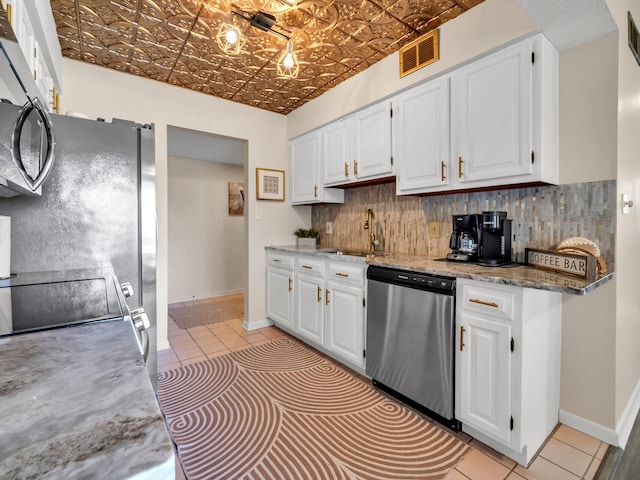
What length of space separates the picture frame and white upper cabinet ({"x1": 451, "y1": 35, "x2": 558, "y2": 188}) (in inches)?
82.0

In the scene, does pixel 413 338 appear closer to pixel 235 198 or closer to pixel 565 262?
pixel 565 262

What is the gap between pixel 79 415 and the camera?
39cm

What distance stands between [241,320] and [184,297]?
5.16 ft

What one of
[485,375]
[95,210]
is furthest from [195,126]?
[485,375]

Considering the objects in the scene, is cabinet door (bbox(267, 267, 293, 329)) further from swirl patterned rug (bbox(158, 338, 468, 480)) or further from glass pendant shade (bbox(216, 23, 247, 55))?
glass pendant shade (bbox(216, 23, 247, 55))

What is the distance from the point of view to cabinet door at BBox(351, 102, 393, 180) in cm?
255

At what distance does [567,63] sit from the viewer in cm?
179

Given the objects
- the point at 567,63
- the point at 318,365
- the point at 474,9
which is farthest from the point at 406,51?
the point at 318,365

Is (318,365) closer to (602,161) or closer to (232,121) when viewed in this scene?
(602,161)

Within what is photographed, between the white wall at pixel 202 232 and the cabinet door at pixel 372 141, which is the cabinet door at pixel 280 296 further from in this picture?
the white wall at pixel 202 232

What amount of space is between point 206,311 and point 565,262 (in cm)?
397

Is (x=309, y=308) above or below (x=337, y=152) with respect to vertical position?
below

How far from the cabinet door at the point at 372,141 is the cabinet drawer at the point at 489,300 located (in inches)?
48.3

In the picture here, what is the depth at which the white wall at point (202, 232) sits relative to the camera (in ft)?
15.9
